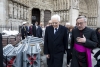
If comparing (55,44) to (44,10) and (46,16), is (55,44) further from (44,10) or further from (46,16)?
(46,16)

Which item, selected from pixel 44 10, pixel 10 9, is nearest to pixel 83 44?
pixel 10 9

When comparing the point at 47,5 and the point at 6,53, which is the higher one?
the point at 47,5

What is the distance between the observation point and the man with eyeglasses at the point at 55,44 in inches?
176

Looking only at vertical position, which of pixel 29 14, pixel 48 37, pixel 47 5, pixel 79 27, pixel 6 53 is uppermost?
pixel 47 5

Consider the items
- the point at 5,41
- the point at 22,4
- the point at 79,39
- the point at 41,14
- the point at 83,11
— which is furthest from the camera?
the point at 83,11

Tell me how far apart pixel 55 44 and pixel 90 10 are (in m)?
22.8

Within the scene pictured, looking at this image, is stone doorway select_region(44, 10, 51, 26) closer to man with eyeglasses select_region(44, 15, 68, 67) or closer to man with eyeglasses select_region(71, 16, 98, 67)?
man with eyeglasses select_region(44, 15, 68, 67)

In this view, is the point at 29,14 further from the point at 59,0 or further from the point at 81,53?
the point at 81,53

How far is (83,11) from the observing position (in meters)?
25.4

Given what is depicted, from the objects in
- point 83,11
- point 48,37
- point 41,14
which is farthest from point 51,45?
point 83,11

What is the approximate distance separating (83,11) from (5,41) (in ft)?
66.8

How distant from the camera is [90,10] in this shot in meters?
26.0

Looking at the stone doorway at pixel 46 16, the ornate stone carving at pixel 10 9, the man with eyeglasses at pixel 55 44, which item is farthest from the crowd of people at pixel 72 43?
the stone doorway at pixel 46 16

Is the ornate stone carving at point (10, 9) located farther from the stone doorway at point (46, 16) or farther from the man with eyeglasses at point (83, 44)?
the man with eyeglasses at point (83, 44)
